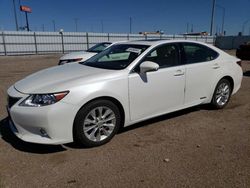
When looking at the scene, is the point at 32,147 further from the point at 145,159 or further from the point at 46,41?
the point at 46,41

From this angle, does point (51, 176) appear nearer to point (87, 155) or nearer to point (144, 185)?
point (87, 155)

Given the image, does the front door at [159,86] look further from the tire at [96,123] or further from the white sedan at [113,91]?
the tire at [96,123]

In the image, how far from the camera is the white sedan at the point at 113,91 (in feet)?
9.88

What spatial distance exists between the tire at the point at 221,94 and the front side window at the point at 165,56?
1.29 m

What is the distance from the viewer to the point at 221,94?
16.2ft

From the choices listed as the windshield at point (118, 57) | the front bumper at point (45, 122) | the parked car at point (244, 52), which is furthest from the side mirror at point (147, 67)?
the parked car at point (244, 52)

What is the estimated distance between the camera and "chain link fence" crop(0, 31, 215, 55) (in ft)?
79.3

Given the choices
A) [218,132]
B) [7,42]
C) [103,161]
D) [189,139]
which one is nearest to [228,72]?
[218,132]

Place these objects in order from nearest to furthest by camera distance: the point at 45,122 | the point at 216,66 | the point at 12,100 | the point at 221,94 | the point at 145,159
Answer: the point at 45,122 → the point at 145,159 → the point at 12,100 → the point at 216,66 → the point at 221,94

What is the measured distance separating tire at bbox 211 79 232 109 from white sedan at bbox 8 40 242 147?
0.03 m

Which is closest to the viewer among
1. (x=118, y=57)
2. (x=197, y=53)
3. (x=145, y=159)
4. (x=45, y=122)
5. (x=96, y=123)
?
(x=45, y=122)

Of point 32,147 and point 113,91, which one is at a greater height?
point 113,91

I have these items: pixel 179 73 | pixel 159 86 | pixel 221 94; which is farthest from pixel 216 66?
pixel 159 86

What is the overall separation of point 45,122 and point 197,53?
3.07 m
